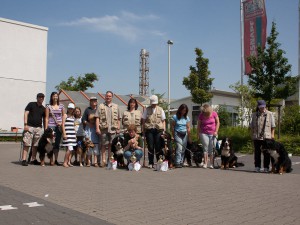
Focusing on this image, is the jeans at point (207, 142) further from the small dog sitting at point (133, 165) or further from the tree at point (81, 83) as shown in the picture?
the tree at point (81, 83)

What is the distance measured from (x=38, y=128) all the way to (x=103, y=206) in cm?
575

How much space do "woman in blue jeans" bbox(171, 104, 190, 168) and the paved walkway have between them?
0.88 metres

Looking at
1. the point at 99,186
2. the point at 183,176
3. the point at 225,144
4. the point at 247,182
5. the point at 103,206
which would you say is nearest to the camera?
the point at 103,206

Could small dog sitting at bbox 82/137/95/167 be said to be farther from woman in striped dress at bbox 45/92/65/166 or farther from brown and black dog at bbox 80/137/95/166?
woman in striped dress at bbox 45/92/65/166

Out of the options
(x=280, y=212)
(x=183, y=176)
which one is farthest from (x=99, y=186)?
(x=280, y=212)

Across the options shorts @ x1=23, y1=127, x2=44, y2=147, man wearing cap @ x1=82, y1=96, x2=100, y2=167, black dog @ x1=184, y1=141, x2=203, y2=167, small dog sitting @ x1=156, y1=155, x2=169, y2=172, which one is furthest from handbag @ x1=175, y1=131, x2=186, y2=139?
shorts @ x1=23, y1=127, x2=44, y2=147

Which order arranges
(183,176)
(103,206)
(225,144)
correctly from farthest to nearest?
(225,144) < (183,176) < (103,206)

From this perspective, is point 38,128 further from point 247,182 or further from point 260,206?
point 260,206

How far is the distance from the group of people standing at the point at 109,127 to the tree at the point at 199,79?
20.1 m

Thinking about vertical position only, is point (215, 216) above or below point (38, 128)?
below

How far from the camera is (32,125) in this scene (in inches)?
421

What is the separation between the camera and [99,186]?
738 centimetres

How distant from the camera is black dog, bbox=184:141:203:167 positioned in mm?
11156

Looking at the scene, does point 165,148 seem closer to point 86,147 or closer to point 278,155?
point 86,147
